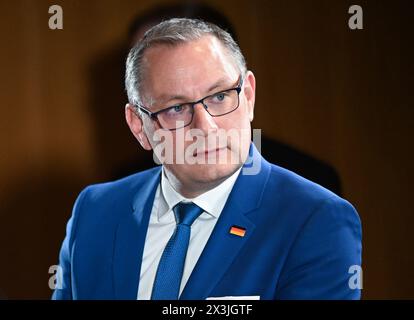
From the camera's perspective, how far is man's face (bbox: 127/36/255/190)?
196 centimetres

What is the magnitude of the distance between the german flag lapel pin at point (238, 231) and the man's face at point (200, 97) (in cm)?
17

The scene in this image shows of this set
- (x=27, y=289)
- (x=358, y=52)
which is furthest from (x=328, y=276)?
(x=27, y=289)

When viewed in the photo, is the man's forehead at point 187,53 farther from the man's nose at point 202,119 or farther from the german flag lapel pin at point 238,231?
the german flag lapel pin at point 238,231

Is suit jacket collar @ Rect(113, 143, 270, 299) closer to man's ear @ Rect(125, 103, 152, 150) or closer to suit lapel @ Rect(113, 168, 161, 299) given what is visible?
suit lapel @ Rect(113, 168, 161, 299)

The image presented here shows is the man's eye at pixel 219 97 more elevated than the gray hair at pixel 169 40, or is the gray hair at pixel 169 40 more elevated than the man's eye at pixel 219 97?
the gray hair at pixel 169 40

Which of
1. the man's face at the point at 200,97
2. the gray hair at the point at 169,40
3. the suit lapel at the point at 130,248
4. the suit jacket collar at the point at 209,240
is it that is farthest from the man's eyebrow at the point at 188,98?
the suit lapel at the point at 130,248

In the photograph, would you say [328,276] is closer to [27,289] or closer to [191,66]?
[191,66]

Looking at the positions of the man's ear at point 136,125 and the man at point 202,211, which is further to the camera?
the man's ear at point 136,125

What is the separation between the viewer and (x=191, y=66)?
1955mm

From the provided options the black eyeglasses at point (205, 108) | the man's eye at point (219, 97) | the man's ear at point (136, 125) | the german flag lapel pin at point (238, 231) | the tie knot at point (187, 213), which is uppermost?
the man's eye at point (219, 97)

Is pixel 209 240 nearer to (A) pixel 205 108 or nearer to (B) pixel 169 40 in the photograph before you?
(A) pixel 205 108

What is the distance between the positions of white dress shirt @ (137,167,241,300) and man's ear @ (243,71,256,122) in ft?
0.73

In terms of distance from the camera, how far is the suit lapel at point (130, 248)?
2059 mm

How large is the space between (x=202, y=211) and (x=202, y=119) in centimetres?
31
